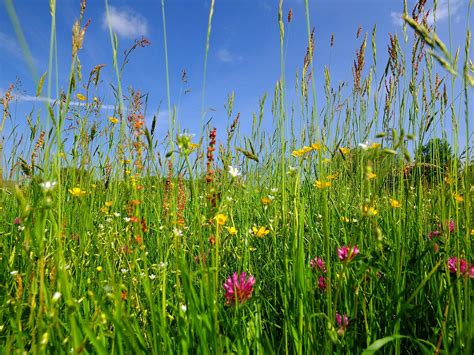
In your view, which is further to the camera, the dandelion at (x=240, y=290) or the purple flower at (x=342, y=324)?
the dandelion at (x=240, y=290)

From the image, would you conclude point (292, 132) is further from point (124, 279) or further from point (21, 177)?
point (21, 177)

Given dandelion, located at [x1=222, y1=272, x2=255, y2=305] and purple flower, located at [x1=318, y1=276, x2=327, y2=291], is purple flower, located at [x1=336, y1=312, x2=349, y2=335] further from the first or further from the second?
dandelion, located at [x1=222, y1=272, x2=255, y2=305]

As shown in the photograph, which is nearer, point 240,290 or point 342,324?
point 342,324

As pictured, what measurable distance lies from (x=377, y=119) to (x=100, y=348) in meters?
1.62

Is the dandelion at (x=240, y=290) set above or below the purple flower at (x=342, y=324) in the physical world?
above

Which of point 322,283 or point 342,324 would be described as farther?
point 322,283

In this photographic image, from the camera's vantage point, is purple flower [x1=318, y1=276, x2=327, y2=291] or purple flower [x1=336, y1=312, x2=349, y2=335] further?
purple flower [x1=318, y1=276, x2=327, y2=291]

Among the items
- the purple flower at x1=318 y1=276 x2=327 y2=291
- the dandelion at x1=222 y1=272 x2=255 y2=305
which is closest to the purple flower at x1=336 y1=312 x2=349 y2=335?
the purple flower at x1=318 y1=276 x2=327 y2=291

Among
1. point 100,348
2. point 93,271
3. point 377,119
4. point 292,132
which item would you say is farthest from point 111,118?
point 100,348

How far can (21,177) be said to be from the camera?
296cm

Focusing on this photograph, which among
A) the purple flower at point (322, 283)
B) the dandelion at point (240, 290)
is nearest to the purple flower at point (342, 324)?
the purple flower at point (322, 283)

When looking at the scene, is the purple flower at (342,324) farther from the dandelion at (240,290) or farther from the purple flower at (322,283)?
the dandelion at (240,290)

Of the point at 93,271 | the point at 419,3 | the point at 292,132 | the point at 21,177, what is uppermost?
the point at 419,3

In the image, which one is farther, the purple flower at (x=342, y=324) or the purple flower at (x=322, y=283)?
the purple flower at (x=322, y=283)
